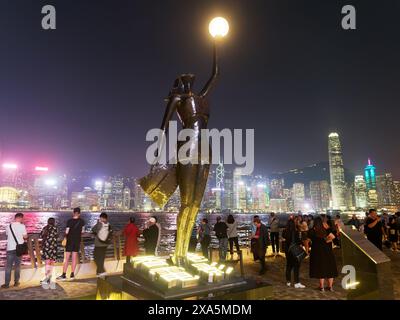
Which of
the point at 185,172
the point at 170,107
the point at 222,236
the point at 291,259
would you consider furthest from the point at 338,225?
the point at 222,236

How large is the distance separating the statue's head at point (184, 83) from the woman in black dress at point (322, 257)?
15.6 ft

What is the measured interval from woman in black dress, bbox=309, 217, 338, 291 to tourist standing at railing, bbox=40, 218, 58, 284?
21.6 feet

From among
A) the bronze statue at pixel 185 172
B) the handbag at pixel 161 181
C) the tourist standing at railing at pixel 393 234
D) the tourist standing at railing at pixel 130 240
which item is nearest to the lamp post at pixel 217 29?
the bronze statue at pixel 185 172

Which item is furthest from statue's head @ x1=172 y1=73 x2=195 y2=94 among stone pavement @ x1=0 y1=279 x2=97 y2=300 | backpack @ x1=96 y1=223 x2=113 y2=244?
backpack @ x1=96 y1=223 x2=113 y2=244

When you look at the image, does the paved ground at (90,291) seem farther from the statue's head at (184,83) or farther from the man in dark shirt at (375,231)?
the statue's head at (184,83)

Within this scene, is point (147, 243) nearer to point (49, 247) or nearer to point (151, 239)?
point (151, 239)

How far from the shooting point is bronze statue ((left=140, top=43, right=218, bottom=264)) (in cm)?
481

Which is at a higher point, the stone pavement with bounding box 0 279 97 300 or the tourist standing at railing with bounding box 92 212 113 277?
the tourist standing at railing with bounding box 92 212 113 277

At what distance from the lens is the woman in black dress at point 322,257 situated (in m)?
7.00

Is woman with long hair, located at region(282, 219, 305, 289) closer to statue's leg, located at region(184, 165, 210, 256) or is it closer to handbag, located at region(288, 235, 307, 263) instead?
handbag, located at region(288, 235, 307, 263)

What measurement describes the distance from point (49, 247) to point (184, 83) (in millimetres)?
5745

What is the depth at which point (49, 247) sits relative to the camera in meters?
7.56
